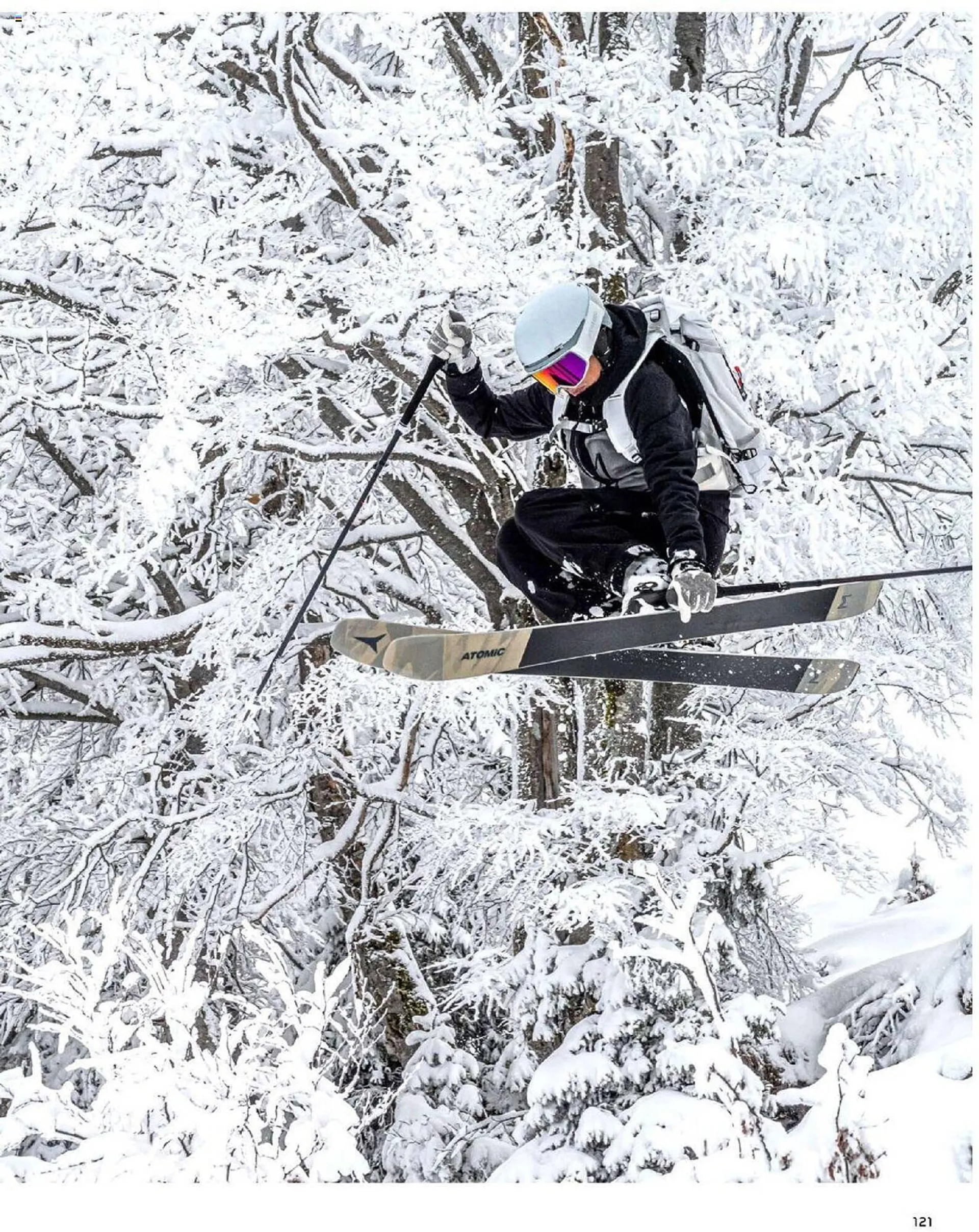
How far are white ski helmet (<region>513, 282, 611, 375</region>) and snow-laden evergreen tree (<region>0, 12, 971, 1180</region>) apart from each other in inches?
29.7

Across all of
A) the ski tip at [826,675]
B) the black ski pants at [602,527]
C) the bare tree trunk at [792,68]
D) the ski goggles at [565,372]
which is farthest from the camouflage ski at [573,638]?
the bare tree trunk at [792,68]

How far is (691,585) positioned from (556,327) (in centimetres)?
99

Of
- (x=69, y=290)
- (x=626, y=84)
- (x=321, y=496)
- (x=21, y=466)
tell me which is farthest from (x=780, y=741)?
(x=21, y=466)

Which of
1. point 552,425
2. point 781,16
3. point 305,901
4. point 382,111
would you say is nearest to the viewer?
point 552,425

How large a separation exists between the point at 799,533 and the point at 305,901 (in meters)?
4.17

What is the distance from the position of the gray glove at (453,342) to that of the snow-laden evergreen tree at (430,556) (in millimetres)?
445

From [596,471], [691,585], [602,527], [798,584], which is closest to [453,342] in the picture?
[596,471]

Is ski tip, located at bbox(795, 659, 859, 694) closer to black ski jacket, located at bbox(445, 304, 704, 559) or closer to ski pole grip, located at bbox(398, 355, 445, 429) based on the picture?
black ski jacket, located at bbox(445, 304, 704, 559)

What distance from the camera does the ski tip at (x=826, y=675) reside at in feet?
17.2

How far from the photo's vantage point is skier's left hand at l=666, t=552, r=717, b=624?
3.91 m

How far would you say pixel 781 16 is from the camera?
7.21 metres

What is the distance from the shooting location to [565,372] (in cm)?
412

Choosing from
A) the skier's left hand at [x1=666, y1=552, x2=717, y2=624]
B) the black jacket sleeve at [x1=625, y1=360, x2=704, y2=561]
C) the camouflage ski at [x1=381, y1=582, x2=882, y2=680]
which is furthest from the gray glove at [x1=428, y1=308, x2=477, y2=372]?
the skier's left hand at [x1=666, y1=552, x2=717, y2=624]

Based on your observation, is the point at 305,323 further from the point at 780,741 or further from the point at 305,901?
the point at 305,901
